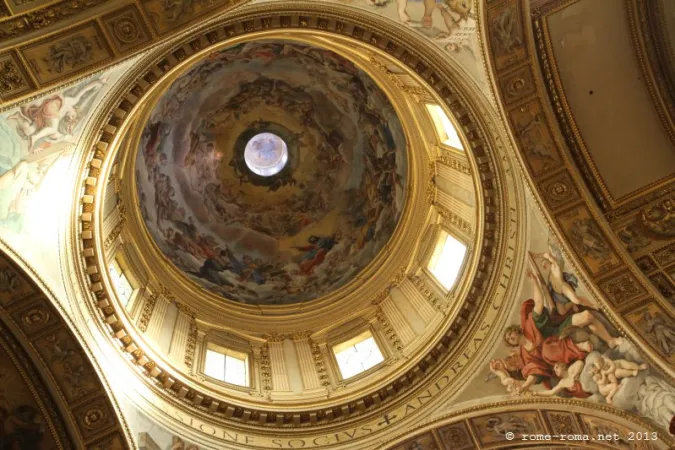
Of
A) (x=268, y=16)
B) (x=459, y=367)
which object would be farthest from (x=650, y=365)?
(x=268, y=16)

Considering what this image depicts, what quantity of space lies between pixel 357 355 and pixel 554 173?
7325mm

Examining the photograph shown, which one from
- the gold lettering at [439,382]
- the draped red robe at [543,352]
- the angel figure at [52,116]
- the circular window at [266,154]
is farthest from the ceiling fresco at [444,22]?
the circular window at [266,154]

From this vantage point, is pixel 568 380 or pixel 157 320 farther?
pixel 157 320

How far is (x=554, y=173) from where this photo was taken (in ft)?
40.2

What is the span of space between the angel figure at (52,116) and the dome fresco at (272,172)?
7.65 metres

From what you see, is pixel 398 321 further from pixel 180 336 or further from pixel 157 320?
pixel 157 320

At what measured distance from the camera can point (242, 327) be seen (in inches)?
749

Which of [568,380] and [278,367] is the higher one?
[278,367]

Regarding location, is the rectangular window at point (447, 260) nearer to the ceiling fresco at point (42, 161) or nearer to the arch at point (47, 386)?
the arch at point (47, 386)

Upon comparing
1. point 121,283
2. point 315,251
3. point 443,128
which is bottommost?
point 121,283

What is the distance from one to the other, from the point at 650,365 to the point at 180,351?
9857mm

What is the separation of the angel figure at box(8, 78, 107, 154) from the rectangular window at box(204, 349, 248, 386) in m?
6.81

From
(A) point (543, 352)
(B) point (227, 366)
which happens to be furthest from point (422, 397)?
(B) point (227, 366)

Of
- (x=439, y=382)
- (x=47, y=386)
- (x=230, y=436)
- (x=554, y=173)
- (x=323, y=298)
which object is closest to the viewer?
(x=47, y=386)
